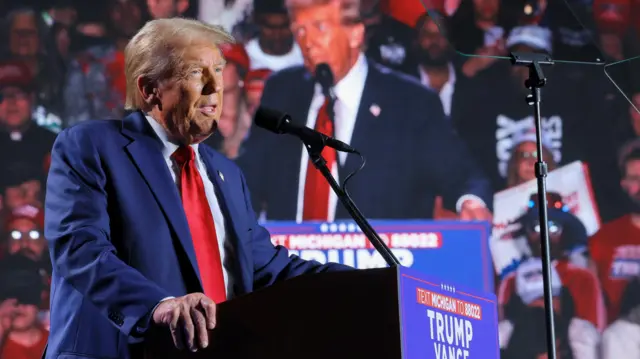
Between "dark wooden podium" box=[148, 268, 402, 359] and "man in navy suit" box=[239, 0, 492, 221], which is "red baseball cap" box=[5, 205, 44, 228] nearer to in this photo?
"man in navy suit" box=[239, 0, 492, 221]

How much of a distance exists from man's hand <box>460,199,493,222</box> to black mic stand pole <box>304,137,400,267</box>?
8.97 ft

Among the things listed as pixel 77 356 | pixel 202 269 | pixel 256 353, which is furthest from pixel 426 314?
pixel 77 356

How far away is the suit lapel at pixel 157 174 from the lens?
197cm

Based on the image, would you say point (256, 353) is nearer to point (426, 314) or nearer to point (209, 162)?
point (426, 314)

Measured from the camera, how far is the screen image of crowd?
455 cm

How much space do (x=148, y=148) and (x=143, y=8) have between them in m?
2.78

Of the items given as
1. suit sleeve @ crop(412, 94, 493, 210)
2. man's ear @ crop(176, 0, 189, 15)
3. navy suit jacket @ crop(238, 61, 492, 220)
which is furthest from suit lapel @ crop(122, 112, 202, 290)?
suit sleeve @ crop(412, 94, 493, 210)

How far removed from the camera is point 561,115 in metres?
5.00

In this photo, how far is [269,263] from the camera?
7.52ft

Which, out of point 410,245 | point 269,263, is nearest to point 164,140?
point 269,263

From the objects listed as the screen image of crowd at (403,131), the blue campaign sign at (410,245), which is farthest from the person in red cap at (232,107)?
the blue campaign sign at (410,245)

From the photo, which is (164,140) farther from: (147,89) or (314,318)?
(314,318)

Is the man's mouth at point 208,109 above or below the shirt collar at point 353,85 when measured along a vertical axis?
below

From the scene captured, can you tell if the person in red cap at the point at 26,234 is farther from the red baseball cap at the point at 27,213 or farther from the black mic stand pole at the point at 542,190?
the black mic stand pole at the point at 542,190
